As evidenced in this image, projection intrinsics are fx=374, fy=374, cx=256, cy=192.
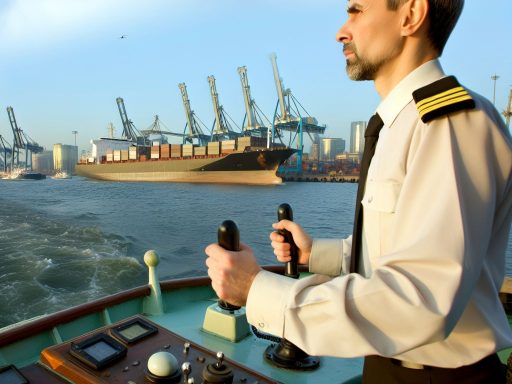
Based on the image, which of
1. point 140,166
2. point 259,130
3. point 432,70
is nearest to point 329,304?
point 432,70

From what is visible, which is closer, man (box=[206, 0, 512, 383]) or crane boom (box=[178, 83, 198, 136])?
man (box=[206, 0, 512, 383])

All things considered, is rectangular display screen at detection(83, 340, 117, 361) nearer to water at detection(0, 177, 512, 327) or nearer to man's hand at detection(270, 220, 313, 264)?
man's hand at detection(270, 220, 313, 264)

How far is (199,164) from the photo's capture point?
123 feet

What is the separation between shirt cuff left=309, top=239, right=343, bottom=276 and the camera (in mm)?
1139

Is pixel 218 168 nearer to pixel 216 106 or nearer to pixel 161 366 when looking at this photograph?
pixel 216 106

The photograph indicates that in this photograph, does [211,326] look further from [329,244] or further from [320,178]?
[320,178]

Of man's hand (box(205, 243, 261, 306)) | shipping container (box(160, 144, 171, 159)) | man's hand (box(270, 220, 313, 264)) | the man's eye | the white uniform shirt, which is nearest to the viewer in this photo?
the white uniform shirt

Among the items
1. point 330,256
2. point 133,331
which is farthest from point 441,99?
point 133,331

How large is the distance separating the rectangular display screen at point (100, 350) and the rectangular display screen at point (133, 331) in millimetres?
94

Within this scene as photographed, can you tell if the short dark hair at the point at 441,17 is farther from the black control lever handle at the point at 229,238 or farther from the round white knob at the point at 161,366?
the round white knob at the point at 161,366

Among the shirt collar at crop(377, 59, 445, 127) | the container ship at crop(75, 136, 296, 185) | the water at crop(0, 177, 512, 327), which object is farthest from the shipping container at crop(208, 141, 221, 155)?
the shirt collar at crop(377, 59, 445, 127)

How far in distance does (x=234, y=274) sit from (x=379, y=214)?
1.06ft

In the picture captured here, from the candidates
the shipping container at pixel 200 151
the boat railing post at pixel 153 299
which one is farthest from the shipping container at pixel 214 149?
the boat railing post at pixel 153 299

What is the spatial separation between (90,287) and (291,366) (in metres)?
4.92
